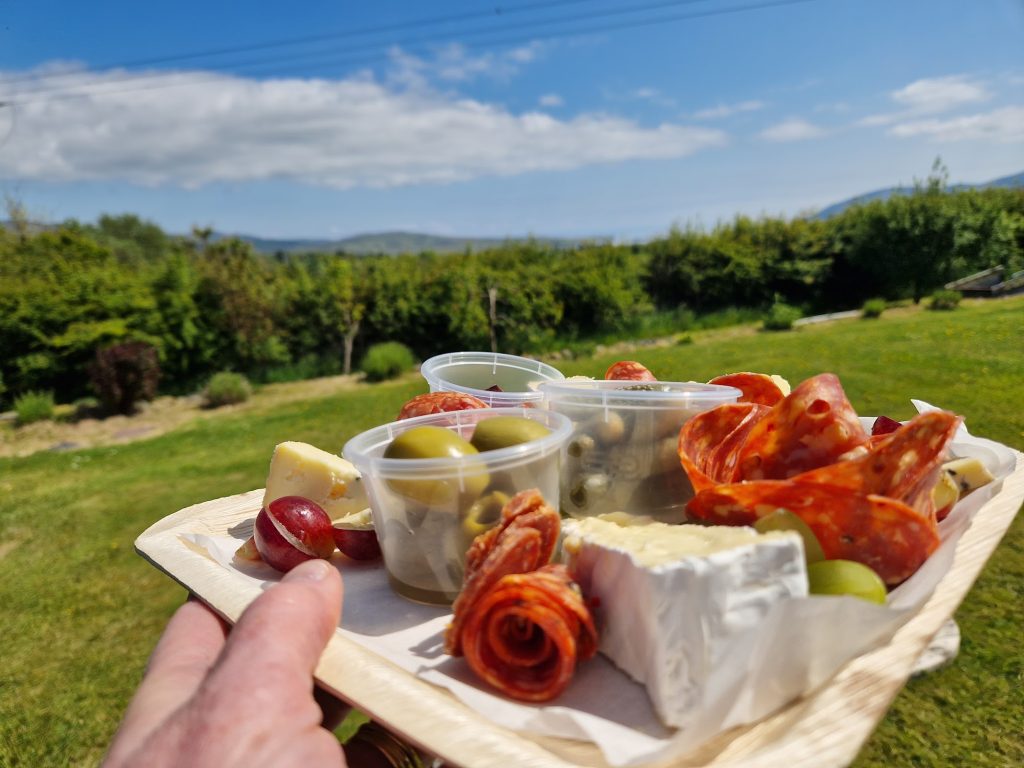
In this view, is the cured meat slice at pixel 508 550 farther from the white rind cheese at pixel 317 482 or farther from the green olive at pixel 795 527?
the white rind cheese at pixel 317 482

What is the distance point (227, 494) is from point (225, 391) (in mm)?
6251

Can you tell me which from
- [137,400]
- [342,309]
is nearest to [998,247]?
[342,309]

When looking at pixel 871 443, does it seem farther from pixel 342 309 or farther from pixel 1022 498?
pixel 342 309

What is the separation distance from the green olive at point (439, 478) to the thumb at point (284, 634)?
0.78 ft

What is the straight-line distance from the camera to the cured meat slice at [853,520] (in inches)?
49.5

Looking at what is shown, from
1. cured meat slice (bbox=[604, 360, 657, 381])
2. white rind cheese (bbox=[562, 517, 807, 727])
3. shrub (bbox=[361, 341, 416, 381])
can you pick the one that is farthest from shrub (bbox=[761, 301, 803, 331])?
white rind cheese (bbox=[562, 517, 807, 727])

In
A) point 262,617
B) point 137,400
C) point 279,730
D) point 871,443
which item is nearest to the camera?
point 279,730

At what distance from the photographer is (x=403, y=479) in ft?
4.34

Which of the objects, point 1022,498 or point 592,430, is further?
point 1022,498

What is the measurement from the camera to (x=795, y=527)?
1.26 metres

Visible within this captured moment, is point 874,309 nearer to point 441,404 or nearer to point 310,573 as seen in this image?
point 441,404

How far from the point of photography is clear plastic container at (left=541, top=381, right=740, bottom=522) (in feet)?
5.05

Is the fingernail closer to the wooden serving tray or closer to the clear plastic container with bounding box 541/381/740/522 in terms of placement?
the wooden serving tray

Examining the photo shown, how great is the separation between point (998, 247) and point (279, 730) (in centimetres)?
2332
